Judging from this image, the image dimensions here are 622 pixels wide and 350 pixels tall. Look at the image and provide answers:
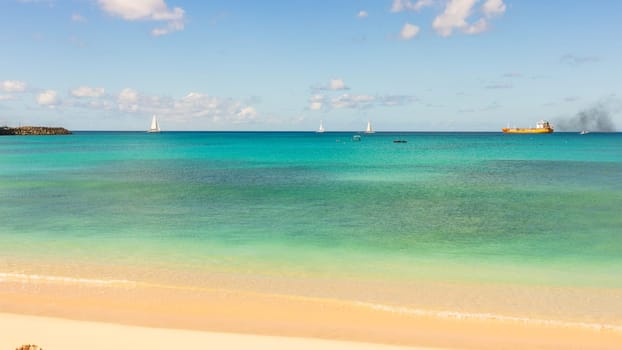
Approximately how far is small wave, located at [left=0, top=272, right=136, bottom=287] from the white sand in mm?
3458

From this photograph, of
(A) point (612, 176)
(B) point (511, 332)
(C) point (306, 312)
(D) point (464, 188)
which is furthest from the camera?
(A) point (612, 176)

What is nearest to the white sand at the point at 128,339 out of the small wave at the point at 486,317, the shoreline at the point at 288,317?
the shoreline at the point at 288,317

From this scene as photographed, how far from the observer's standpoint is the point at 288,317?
1208cm

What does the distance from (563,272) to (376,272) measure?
5693mm

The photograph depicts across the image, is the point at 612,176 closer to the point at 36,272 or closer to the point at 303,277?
the point at 303,277

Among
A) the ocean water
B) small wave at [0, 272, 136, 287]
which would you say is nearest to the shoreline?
small wave at [0, 272, 136, 287]

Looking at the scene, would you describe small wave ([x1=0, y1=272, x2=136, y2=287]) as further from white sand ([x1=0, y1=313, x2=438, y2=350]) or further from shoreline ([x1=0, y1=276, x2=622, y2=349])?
white sand ([x1=0, y1=313, x2=438, y2=350])

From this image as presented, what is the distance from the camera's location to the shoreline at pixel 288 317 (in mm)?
10828

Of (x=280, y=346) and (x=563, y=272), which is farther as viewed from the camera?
(x=563, y=272)

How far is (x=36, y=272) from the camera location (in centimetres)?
1555

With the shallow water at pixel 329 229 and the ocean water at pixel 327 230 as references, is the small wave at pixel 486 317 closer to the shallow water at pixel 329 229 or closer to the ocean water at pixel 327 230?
the shallow water at pixel 329 229

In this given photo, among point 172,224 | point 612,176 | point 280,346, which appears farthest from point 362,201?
point 612,176

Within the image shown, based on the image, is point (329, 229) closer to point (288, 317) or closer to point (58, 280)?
point (288, 317)

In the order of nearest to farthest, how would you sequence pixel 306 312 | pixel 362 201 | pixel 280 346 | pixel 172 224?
pixel 280 346 < pixel 306 312 < pixel 172 224 < pixel 362 201
